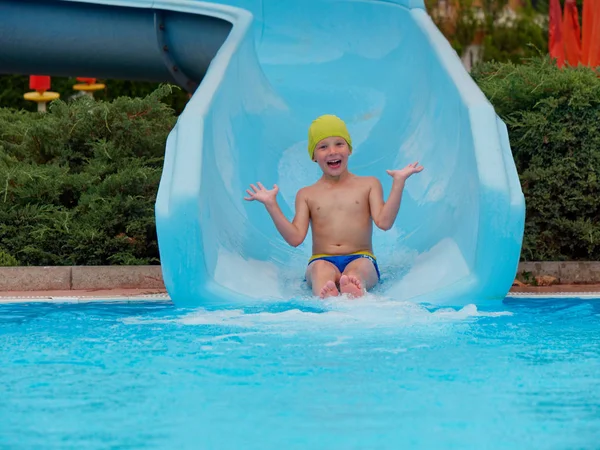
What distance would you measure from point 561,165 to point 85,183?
3175 millimetres

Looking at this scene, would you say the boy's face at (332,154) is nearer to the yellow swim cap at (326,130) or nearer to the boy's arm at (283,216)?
the yellow swim cap at (326,130)

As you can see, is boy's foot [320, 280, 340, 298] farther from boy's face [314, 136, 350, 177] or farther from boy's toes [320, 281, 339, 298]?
boy's face [314, 136, 350, 177]

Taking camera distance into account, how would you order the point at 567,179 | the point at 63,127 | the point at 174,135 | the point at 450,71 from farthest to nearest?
the point at 63,127, the point at 567,179, the point at 450,71, the point at 174,135

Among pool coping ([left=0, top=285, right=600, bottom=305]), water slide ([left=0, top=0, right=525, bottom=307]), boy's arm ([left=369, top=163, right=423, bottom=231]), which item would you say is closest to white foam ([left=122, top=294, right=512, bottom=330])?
water slide ([left=0, top=0, right=525, bottom=307])

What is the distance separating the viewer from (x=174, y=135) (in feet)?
17.0

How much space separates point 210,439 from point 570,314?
2.52m

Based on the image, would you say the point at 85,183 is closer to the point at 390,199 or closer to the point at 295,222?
the point at 295,222

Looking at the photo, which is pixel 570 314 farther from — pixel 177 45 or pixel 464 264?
pixel 177 45

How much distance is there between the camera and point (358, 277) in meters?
4.89

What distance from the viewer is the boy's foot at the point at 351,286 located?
4.64 meters

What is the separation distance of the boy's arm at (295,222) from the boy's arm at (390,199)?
1.16 feet

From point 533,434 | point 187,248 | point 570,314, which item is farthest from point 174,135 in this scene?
point 533,434

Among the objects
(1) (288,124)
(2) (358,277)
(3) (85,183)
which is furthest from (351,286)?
(3) (85,183)

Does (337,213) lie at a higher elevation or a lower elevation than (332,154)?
lower
